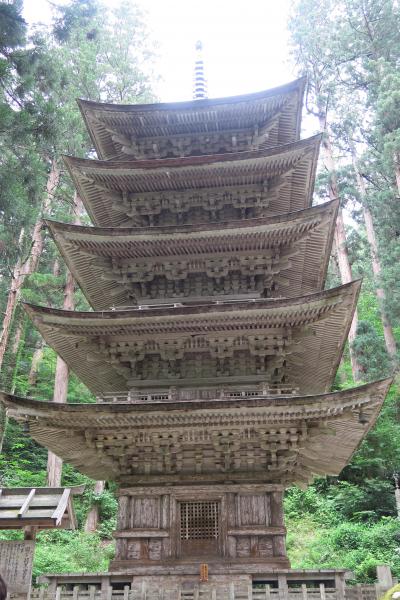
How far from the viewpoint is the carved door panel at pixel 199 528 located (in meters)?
10.2

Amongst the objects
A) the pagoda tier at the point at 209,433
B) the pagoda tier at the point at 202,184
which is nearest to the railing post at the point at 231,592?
the pagoda tier at the point at 209,433

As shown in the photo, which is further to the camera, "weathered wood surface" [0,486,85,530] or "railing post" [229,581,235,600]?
"weathered wood surface" [0,486,85,530]

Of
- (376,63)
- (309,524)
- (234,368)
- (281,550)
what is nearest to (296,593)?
(281,550)

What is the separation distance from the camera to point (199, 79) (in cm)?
1603

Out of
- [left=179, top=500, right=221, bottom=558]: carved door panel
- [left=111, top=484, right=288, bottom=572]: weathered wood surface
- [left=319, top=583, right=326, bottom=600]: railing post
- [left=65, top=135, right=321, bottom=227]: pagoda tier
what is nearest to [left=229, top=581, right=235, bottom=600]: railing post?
[left=111, top=484, right=288, bottom=572]: weathered wood surface

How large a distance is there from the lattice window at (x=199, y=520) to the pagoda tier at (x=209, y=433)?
53cm

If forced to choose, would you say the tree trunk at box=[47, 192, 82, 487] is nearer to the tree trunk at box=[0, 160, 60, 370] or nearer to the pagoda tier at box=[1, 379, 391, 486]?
the tree trunk at box=[0, 160, 60, 370]

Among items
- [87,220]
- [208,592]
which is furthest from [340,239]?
[208,592]

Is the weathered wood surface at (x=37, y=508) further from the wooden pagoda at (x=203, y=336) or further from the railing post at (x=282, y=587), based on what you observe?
the railing post at (x=282, y=587)

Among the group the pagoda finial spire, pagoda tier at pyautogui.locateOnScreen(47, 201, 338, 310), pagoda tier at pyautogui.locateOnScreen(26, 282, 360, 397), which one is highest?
the pagoda finial spire

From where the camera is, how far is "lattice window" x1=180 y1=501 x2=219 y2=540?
409 inches

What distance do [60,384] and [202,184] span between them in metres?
13.7

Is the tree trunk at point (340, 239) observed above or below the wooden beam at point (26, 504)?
above

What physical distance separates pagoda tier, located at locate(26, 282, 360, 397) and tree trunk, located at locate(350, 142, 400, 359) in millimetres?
13211
